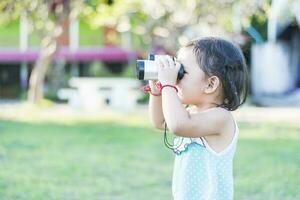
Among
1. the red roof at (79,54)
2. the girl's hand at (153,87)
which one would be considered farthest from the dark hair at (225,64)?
the red roof at (79,54)

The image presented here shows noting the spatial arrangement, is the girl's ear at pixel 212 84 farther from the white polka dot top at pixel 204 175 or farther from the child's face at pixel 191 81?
the white polka dot top at pixel 204 175

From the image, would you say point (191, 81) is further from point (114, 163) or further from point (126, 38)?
point (126, 38)

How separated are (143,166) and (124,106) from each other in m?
9.54

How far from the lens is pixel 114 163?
7.39 metres

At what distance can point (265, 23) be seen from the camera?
22156mm

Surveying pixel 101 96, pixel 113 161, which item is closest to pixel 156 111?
pixel 113 161

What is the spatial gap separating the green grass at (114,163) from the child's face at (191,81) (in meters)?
2.74

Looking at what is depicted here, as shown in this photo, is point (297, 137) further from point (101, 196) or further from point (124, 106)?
point (124, 106)

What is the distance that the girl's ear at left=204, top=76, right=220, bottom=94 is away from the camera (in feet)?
9.22

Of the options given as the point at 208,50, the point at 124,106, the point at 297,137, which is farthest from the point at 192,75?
the point at 124,106

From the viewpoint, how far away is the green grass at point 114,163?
18.9ft

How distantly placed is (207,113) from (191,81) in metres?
0.14

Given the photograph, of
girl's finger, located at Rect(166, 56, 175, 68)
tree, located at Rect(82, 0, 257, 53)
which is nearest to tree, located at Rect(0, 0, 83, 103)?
tree, located at Rect(82, 0, 257, 53)

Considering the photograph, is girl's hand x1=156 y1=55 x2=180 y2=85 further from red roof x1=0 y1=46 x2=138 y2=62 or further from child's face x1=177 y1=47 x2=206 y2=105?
red roof x1=0 y1=46 x2=138 y2=62
